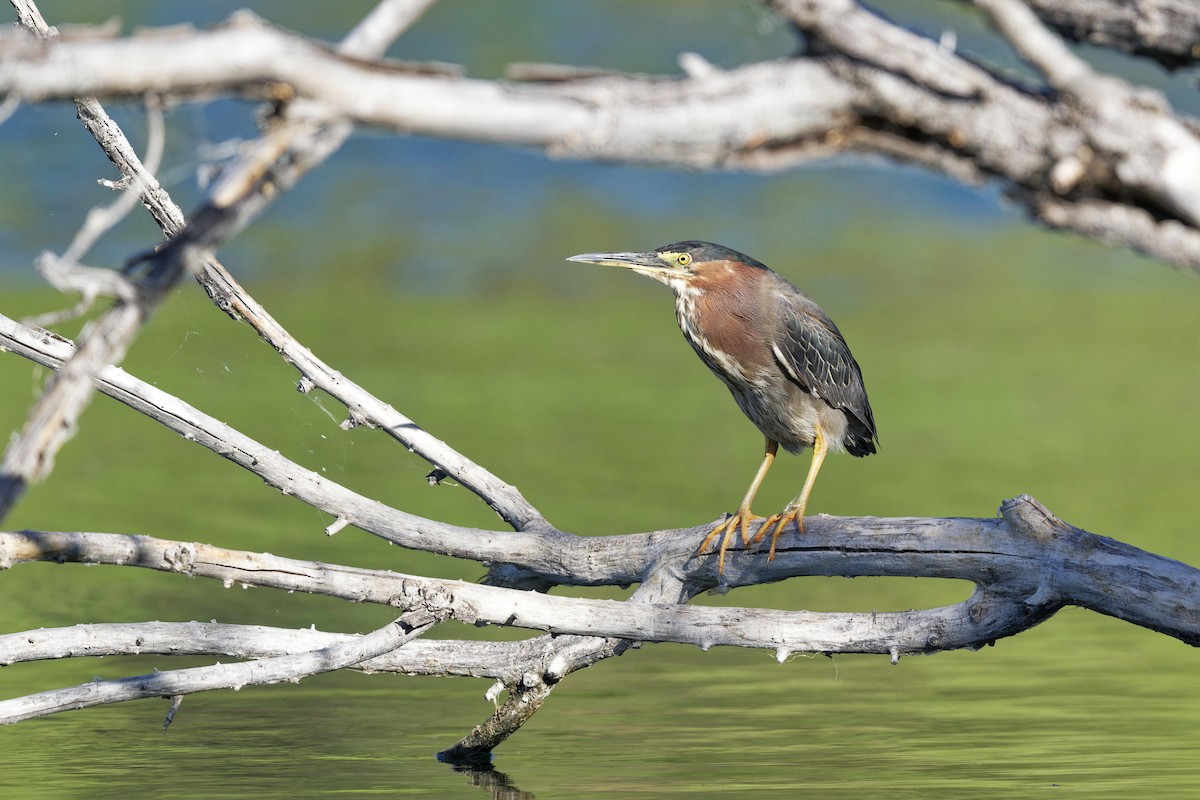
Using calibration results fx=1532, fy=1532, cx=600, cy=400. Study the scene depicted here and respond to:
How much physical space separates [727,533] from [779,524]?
6.1 inches

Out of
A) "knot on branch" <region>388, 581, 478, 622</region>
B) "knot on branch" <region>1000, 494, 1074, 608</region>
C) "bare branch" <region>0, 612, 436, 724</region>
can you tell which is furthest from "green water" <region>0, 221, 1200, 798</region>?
"knot on branch" <region>1000, 494, 1074, 608</region>

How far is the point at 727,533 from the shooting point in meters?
4.50

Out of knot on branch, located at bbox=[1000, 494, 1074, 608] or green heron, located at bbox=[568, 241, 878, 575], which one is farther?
green heron, located at bbox=[568, 241, 878, 575]

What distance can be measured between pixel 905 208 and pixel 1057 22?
20210 mm

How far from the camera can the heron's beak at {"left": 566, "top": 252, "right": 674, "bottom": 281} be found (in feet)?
15.8

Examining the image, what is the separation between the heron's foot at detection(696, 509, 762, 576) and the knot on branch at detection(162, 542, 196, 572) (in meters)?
1.43

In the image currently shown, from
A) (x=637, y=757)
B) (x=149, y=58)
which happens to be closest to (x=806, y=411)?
(x=637, y=757)

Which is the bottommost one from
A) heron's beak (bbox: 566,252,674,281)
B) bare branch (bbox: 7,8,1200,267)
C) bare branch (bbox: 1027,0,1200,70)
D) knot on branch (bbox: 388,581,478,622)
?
knot on branch (bbox: 388,581,478,622)

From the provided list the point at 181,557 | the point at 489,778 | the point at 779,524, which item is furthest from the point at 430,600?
the point at 489,778

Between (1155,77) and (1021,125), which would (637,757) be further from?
(1155,77)

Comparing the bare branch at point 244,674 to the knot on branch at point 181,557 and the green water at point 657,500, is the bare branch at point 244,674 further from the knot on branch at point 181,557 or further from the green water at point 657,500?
the green water at point 657,500

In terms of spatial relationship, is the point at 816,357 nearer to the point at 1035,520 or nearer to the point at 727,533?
the point at 727,533

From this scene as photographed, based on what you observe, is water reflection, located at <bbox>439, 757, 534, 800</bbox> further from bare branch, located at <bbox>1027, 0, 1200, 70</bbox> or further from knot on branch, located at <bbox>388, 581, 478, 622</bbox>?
bare branch, located at <bbox>1027, 0, 1200, 70</bbox>

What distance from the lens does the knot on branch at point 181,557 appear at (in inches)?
158
